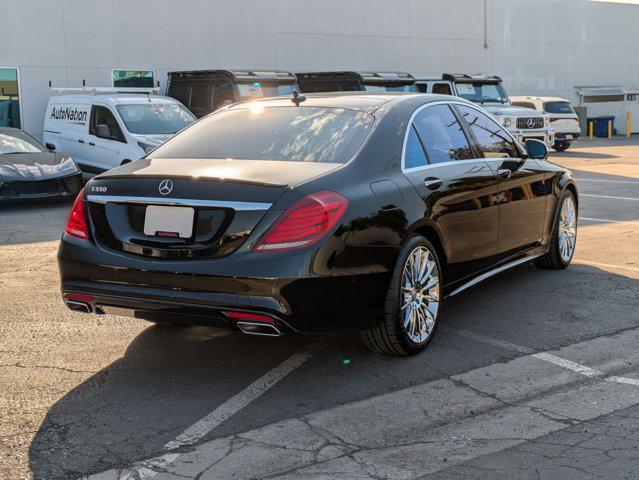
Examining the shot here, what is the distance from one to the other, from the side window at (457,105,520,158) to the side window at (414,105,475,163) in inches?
8.9

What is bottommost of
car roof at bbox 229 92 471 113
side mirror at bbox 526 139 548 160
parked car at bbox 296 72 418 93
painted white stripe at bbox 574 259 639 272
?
painted white stripe at bbox 574 259 639 272

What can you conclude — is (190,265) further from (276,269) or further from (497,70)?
(497,70)

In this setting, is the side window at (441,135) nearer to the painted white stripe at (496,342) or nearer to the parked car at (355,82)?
the painted white stripe at (496,342)

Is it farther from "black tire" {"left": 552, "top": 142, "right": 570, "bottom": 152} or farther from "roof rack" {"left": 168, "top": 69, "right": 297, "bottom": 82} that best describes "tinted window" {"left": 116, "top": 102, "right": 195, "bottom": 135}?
"black tire" {"left": 552, "top": 142, "right": 570, "bottom": 152}

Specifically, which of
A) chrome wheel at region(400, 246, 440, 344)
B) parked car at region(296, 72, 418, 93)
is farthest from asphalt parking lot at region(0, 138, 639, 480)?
parked car at region(296, 72, 418, 93)

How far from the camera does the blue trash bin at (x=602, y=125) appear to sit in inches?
1400

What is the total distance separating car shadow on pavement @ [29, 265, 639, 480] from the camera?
157 inches

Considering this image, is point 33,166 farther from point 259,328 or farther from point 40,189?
point 259,328

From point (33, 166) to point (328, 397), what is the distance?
A: 33.2 ft

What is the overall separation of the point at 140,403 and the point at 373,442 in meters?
1.28

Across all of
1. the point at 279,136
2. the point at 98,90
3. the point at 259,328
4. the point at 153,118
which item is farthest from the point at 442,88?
the point at 259,328

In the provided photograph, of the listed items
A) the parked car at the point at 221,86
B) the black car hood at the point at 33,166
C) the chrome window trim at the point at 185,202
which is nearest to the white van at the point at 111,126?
the black car hood at the point at 33,166

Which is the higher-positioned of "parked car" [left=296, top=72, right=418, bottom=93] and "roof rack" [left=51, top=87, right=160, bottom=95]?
"parked car" [left=296, top=72, right=418, bottom=93]

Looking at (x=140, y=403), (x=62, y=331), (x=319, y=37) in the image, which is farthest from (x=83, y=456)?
(x=319, y=37)
